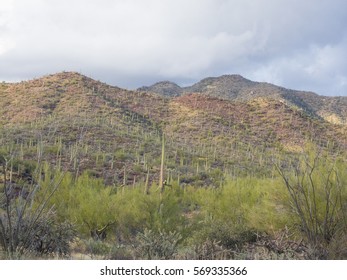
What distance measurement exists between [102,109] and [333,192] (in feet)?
162

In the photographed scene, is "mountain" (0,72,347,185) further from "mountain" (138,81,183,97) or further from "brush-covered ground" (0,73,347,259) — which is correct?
"mountain" (138,81,183,97)

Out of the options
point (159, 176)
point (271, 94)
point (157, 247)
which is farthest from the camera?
point (271, 94)

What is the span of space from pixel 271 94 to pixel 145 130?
57193mm

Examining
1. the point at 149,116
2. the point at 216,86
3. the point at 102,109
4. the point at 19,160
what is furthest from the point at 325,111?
the point at 19,160

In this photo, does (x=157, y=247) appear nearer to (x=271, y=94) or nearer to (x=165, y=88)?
(x=271, y=94)

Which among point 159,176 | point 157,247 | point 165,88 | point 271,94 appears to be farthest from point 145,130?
point 165,88

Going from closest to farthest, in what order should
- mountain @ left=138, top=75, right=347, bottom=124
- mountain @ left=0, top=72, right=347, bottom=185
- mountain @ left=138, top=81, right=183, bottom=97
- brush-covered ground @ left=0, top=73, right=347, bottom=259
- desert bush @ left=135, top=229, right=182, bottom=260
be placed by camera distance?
desert bush @ left=135, top=229, right=182, bottom=260
brush-covered ground @ left=0, top=73, right=347, bottom=259
mountain @ left=0, top=72, right=347, bottom=185
mountain @ left=138, top=75, right=347, bottom=124
mountain @ left=138, top=81, right=183, bottom=97

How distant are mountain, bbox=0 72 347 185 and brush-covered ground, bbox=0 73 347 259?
19 centimetres

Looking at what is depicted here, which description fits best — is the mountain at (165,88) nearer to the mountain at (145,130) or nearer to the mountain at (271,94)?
the mountain at (271,94)

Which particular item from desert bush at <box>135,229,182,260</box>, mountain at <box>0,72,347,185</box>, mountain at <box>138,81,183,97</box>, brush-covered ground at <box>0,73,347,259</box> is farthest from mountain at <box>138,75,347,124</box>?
desert bush at <box>135,229,182,260</box>

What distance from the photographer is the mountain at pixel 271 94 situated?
107 metres

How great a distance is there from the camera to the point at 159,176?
4025 centimetres

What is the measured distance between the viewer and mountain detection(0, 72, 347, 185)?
43.8 m

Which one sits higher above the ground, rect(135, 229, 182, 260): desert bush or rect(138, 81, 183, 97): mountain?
rect(138, 81, 183, 97): mountain
